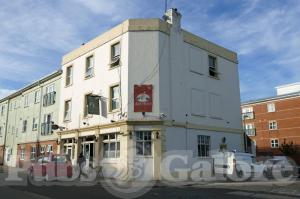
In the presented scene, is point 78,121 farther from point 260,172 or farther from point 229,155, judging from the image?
point 260,172

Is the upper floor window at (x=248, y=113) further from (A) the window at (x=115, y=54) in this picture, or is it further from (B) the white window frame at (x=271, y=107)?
(A) the window at (x=115, y=54)

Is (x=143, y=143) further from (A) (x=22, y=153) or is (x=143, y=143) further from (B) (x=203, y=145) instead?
(A) (x=22, y=153)

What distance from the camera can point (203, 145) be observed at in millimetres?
25938

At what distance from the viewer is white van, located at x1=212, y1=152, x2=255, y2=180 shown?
879 inches

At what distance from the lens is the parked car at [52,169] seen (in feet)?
69.4

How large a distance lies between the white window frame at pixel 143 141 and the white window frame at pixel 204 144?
4.19m

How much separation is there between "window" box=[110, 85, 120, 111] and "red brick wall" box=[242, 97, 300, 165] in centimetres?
3192

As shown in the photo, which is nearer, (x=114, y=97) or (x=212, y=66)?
(x=114, y=97)

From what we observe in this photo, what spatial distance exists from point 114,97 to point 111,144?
331 cm

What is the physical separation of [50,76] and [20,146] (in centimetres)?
1074

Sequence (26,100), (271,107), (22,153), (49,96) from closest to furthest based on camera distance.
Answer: (49,96), (22,153), (26,100), (271,107)

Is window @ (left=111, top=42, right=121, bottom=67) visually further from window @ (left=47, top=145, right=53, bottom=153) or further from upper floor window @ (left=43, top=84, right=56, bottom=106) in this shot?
window @ (left=47, top=145, right=53, bottom=153)

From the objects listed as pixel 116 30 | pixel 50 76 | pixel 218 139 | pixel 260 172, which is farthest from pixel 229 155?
pixel 50 76

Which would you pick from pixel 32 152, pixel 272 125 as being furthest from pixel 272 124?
pixel 32 152
